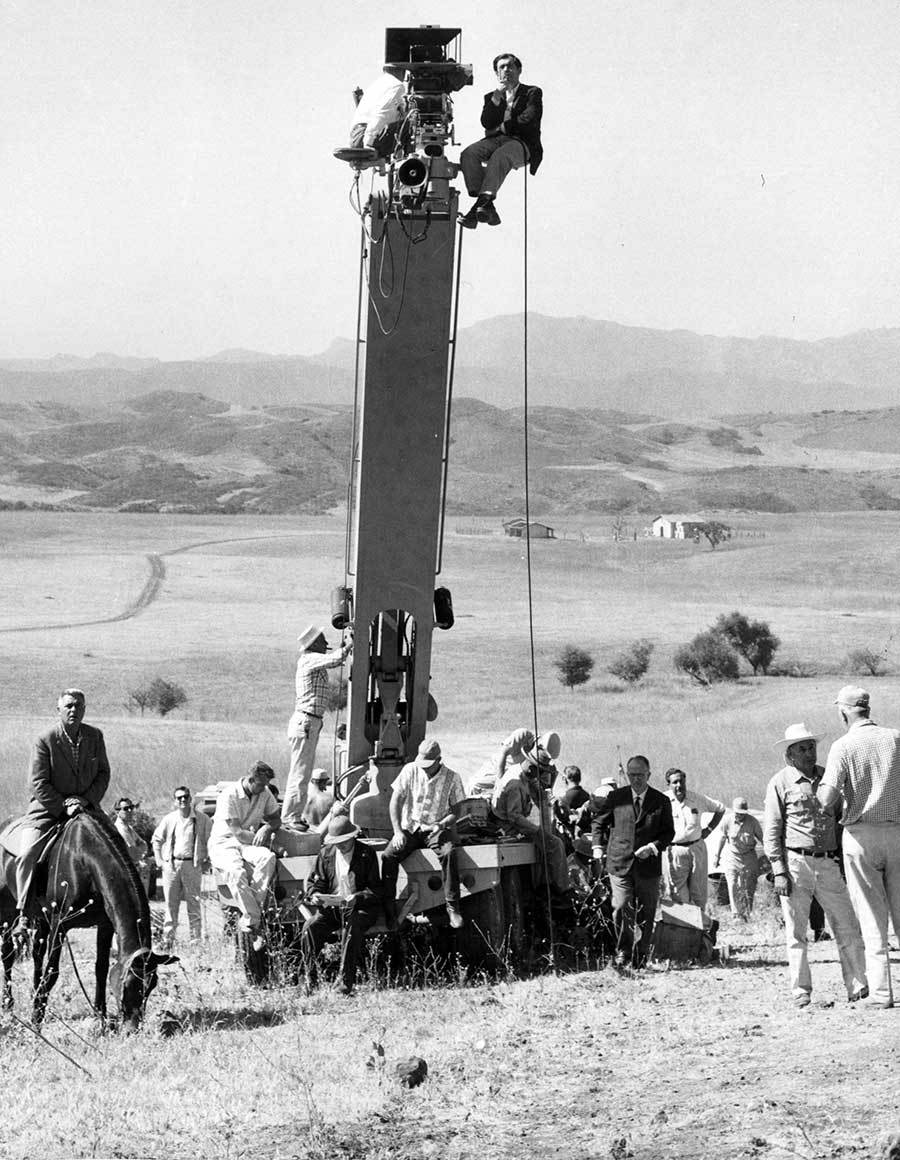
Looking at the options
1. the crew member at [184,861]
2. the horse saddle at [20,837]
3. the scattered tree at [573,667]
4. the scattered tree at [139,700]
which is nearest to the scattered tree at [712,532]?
the scattered tree at [573,667]

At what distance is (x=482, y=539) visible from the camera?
11244 centimetres

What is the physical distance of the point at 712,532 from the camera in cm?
11312

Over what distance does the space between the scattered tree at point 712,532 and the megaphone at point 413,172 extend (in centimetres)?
9958

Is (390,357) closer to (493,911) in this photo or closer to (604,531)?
(493,911)

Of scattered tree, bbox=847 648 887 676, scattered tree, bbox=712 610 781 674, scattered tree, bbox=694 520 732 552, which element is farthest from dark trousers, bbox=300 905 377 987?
scattered tree, bbox=694 520 732 552

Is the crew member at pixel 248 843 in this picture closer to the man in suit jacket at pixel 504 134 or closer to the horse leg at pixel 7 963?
the horse leg at pixel 7 963

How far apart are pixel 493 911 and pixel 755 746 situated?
81.6 ft

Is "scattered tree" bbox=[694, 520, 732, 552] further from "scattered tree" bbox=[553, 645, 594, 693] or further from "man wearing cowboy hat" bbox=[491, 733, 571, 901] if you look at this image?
"man wearing cowboy hat" bbox=[491, 733, 571, 901]

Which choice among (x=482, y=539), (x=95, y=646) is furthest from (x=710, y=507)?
(x=95, y=646)

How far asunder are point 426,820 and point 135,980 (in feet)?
10.9

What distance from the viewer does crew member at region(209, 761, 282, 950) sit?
13586 millimetres

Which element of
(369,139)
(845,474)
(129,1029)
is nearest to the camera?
(129,1029)

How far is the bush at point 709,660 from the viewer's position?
6100 centimetres

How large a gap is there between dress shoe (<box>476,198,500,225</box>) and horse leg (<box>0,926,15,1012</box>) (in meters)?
6.55
